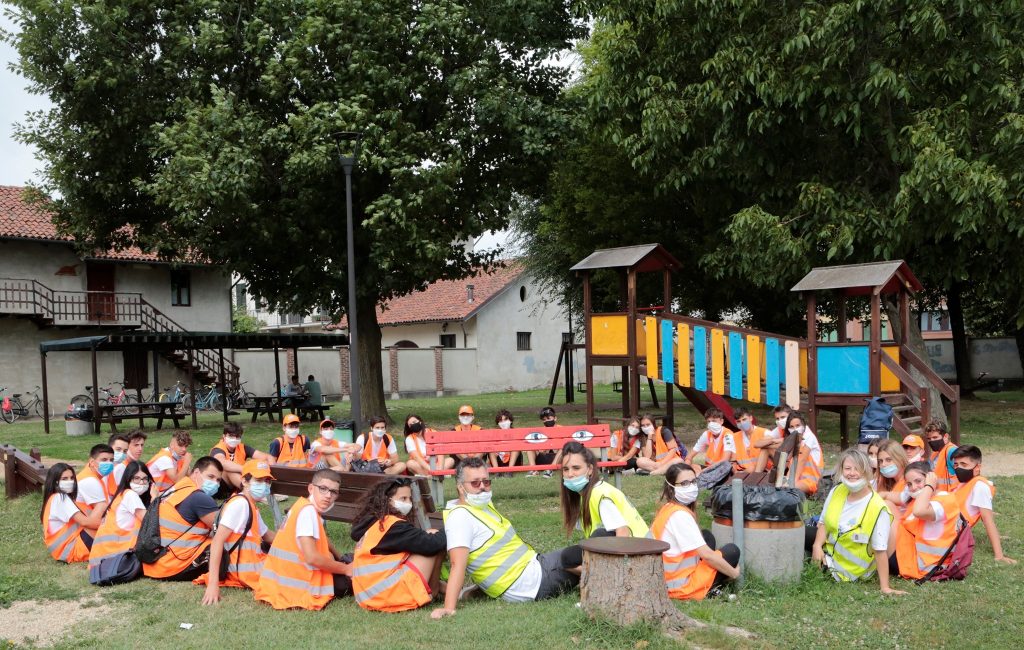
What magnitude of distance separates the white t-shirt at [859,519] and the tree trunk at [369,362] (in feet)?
46.6

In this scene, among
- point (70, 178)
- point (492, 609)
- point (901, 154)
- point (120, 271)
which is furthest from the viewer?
point (120, 271)

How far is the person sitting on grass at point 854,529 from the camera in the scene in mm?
6504

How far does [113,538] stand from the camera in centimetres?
752

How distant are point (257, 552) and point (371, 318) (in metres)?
13.5

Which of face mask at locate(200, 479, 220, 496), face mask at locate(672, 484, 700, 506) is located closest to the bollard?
face mask at locate(672, 484, 700, 506)

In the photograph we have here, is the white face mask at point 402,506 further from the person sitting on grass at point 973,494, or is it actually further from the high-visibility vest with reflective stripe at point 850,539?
the person sitting on grass at point 973,494

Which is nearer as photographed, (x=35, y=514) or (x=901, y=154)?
(x=35, y=514)

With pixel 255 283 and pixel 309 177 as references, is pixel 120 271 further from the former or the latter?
pixel 309 177

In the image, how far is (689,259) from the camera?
2275 cm

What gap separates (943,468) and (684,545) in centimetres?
404

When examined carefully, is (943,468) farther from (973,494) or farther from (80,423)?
(80,423)

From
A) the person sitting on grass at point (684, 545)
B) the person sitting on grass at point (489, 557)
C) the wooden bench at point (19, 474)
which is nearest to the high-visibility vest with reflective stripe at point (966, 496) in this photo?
the person sitting on grass at point (684, 545)

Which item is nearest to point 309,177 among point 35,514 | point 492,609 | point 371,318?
point 371,318

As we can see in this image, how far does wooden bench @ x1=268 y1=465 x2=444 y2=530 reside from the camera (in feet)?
22.5
